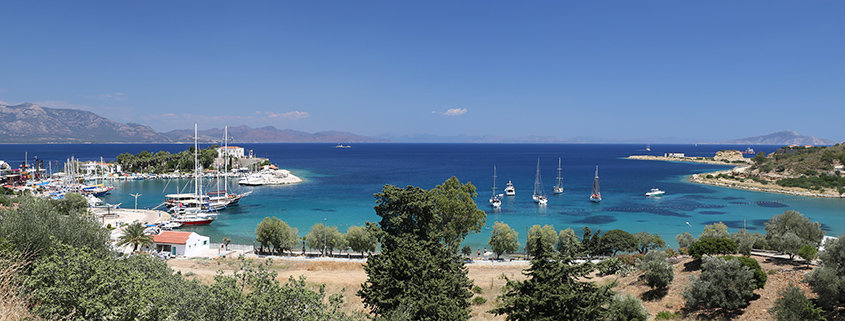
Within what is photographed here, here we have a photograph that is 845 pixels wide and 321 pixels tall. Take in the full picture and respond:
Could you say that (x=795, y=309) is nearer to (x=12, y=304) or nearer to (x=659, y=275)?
(x=659, y=275)

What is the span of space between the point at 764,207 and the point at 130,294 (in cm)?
8265

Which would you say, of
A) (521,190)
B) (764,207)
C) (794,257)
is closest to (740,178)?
(764,207)

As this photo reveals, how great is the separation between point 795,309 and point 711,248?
9.04m

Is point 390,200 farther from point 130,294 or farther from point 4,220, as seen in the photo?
point 4,220

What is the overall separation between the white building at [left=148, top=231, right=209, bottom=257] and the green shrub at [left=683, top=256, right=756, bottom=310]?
34.6 m

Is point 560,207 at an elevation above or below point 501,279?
below

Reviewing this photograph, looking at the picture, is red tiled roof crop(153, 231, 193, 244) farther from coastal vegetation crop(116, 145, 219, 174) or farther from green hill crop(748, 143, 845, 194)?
green hill crop(748, 143, 845, 194)

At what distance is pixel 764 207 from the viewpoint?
65.0 metres

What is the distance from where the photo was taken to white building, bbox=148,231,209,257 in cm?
3400

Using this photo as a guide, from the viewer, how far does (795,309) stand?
13.8m

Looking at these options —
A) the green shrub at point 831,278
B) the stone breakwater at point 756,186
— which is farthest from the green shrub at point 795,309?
the stone breakwater at point 756,186

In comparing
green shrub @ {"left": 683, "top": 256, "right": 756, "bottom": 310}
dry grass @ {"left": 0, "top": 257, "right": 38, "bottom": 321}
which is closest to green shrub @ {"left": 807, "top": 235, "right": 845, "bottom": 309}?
green shrub @ {"left": 683, "top": 256, "right": 756, "bottom": 310}

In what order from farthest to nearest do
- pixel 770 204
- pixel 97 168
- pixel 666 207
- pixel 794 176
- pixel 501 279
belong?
pixel 97 168 < pixel 794 176 < pixel 770 204 < pixel 666 207 < pixel 501 279

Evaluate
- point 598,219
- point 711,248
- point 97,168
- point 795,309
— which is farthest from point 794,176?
point 97,168
